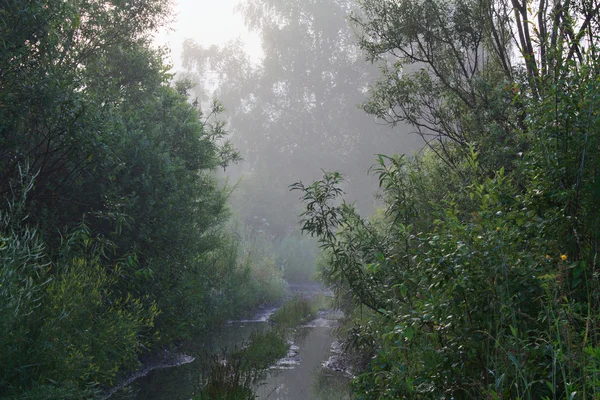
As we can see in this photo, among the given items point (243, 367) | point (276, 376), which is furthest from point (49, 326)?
point (276, 376)

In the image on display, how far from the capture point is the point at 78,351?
6.59 metres

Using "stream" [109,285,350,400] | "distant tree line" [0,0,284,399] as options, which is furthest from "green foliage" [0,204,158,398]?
"stream" [109,285,350,400]

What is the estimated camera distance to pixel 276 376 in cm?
1118

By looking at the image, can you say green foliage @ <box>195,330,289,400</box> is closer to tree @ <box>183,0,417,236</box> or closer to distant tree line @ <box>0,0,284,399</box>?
distant tree line @ <box>0,0,284,399</box>

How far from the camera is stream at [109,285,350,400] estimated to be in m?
9.55

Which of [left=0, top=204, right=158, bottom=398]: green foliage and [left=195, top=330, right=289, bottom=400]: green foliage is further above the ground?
[left=0, top=204, right=158, bottom=398]: green foliage

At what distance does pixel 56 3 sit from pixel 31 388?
221 inches

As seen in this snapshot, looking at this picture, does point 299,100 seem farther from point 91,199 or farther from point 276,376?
point 91,199

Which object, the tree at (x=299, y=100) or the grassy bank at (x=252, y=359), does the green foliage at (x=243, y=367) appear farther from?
the tree at (x=299, y=100)

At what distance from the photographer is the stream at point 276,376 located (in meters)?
9.55

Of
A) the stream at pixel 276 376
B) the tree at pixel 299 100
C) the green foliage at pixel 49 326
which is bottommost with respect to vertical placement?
the stream at pixel 276 376

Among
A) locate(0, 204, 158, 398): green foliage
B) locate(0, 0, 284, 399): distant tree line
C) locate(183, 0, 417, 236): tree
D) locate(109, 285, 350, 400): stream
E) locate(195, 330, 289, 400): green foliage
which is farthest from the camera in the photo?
locate(183, 0, 417, 236): tree

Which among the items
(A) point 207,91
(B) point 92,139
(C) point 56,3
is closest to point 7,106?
(B) point 92,139

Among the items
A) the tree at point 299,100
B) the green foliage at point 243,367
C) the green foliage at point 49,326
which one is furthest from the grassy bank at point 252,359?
the tree at point 299,100
